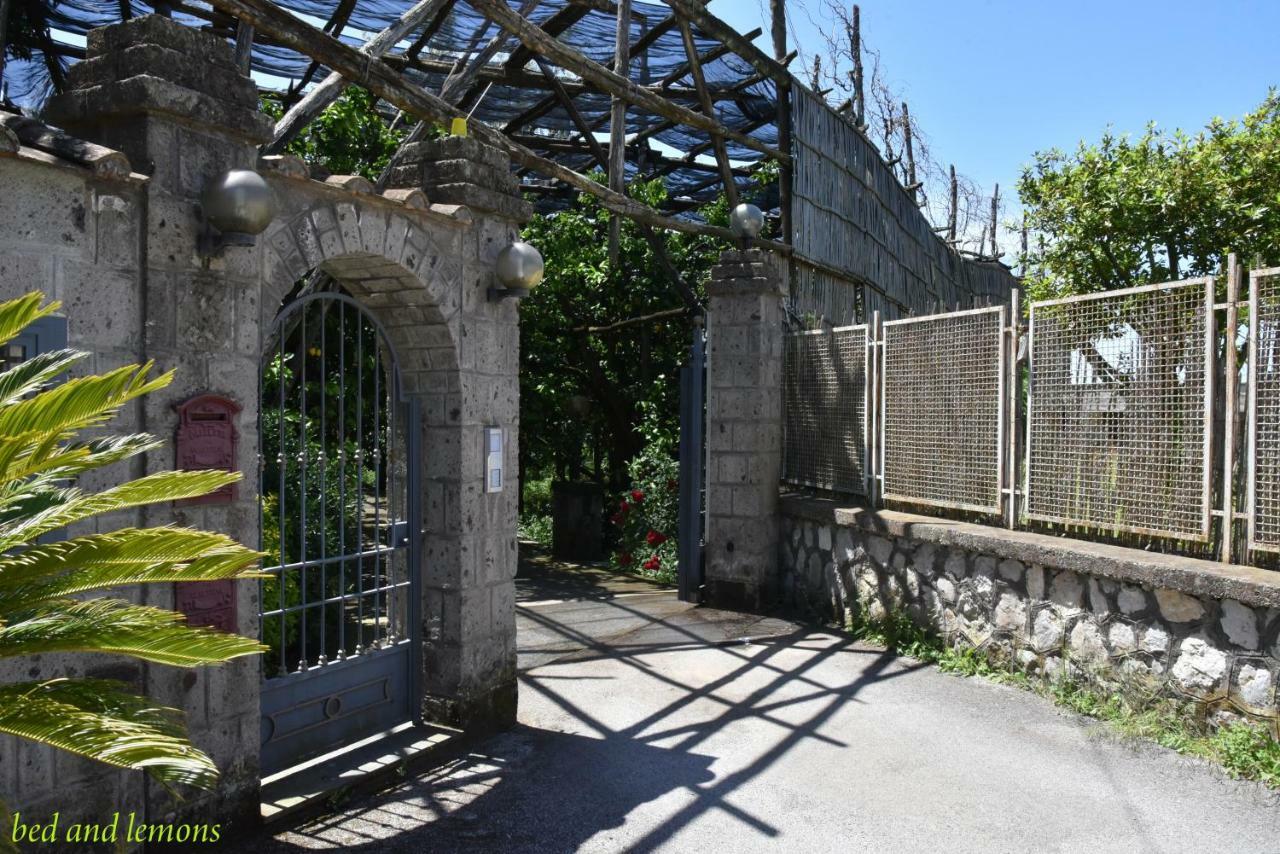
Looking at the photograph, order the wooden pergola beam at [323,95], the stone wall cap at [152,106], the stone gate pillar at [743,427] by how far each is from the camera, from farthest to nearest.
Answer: the stone gate pillar at [743,427]
the wooden pergola beam at [323,95]
the stone wall cap at [152,106]

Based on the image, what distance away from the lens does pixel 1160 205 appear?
26.4 ft

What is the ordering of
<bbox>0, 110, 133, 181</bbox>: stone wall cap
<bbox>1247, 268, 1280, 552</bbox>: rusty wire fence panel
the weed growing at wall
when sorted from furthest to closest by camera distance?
<bbox>1247, 268, 1280, 552</bbox>: rusty wire fence panel
the weed growing at wall
<bbox>0, 110, 133, 181</bbox>: stone wall cap

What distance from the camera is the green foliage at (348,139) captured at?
8.26 metres

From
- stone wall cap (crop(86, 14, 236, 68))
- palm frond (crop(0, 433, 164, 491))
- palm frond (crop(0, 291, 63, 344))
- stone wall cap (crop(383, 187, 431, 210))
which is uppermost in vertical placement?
stone wall cap (crop(86, 14, 236, 68))

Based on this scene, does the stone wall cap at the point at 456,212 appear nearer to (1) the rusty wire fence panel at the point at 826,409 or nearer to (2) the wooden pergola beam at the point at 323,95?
(2) the wooden pergola beam at the point at 323,95

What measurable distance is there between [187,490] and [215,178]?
1511 millimetres

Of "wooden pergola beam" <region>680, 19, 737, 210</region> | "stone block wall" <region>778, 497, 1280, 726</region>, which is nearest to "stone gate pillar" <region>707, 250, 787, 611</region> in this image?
"stone block wall" <region>778, 497, 1280, 726</region>

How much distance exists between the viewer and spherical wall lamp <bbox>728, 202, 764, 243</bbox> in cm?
870

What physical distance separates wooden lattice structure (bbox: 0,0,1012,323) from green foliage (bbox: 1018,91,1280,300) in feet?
7.75

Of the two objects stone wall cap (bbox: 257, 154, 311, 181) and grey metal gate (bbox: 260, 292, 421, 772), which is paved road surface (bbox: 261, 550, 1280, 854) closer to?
grey metal gate (bbox: 260, 292, 421, 772)

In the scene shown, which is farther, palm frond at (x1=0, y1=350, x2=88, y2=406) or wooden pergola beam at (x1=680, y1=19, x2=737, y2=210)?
wooden pergola beam at (x1=680, y1=19, x2=737, y2=210)

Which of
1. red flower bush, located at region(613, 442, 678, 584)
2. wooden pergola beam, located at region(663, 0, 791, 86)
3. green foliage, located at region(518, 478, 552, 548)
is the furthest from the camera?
green foliage, located at region(518, 478, 552, 548)

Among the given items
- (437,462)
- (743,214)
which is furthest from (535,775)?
(743,214)

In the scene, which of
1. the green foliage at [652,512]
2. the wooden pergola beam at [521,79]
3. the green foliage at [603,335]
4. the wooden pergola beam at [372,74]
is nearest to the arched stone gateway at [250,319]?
the wooden pergola beam at [372,74]
